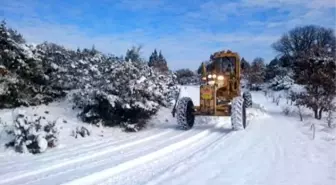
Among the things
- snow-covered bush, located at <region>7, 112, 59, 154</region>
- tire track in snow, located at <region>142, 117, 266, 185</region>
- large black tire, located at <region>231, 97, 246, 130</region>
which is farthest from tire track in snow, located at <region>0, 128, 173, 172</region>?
large black tire, located at <region>231, 97, 246, 130</region>

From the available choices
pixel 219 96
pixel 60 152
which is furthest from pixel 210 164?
pixel 219 96

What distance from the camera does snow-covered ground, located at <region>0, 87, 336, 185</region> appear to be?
6625 millimetres

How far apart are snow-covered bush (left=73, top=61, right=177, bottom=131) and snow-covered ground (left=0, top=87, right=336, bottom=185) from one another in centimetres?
54

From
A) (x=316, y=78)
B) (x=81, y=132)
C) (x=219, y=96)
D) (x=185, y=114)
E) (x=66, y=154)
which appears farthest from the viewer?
(x=316, y=78)

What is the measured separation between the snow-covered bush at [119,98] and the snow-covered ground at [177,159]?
544mm

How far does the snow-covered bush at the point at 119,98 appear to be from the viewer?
12.9m

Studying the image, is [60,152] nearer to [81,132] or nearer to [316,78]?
[81,132]

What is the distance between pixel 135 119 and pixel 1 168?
6.26 metres

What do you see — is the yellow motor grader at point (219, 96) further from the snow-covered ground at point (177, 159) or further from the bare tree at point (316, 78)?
the bare tree at point (316, 78)

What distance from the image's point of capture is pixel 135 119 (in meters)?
Result: 13.4

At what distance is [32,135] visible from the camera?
9.28m

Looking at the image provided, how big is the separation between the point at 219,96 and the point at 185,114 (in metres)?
2.38

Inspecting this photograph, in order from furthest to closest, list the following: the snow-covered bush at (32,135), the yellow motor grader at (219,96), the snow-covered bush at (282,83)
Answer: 1. the snow-covered bush at (282,83)
2. the yellow motor grader at (219,96)
3. the snow-covered bush at (32,135)

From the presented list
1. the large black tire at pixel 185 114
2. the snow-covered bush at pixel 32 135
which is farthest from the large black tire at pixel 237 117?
the snow-covered bush at pixel 32 135
